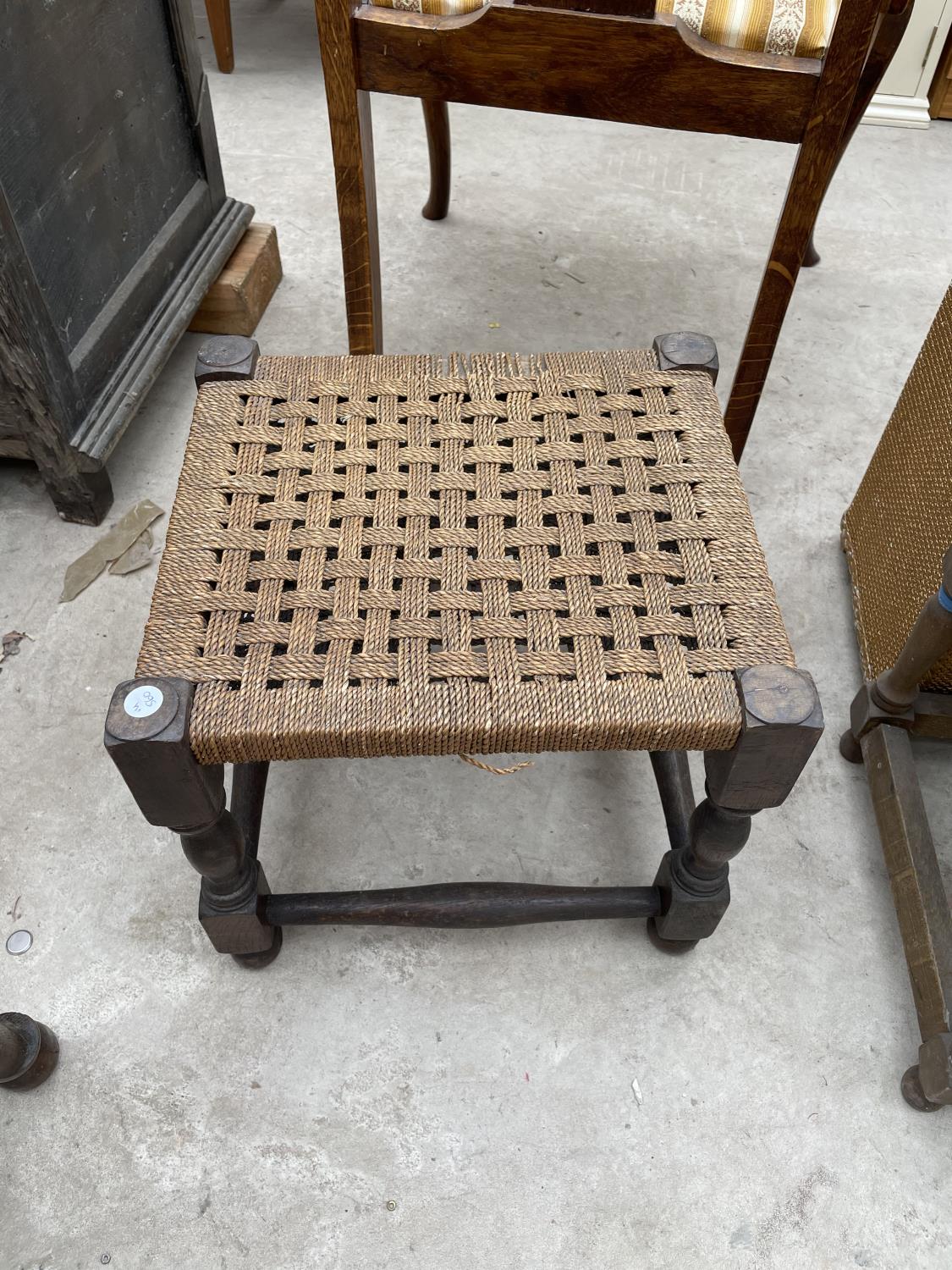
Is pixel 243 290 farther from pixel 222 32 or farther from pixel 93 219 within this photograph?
pixel 222 32

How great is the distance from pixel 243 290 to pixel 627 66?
2.61ft

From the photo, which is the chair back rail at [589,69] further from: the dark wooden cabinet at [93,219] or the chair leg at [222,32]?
the chair leg at [222,32]

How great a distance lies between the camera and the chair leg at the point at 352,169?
47.0 inches

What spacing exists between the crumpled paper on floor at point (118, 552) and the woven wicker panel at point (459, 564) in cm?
50

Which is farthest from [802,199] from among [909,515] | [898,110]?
[898,110]

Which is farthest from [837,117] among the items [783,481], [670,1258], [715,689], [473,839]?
[670,1258]

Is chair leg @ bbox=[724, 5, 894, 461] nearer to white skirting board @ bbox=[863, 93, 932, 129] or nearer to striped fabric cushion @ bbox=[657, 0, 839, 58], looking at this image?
striped fabric cushion @ bbox=[657, 0, 839, 58]

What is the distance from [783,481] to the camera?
1582mm

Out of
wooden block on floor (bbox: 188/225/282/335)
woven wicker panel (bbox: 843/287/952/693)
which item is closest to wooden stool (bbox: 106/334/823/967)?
woven wicker panel (bbox: 843/287/952/693)

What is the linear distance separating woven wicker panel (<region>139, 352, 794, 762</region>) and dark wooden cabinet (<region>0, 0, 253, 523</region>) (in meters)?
0.40

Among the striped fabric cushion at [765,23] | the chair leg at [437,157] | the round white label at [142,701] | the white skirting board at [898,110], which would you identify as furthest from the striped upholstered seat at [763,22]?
the white skirting board at [898,110]

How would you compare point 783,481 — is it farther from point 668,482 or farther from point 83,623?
point 83,623

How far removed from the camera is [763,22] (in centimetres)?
121

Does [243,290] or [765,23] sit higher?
[765,23]
